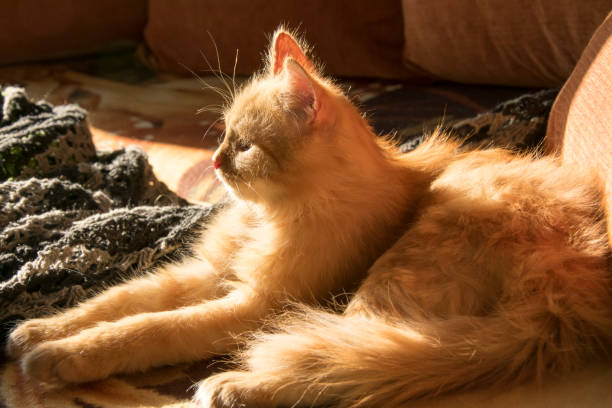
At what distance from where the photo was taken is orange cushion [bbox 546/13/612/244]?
0.93 m

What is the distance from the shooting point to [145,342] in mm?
948

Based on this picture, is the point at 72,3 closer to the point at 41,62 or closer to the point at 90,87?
the point at 41,62

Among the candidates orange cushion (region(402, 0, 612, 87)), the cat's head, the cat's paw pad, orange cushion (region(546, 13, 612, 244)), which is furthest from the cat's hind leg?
orange cushion (region(402, 0, 612, 87))

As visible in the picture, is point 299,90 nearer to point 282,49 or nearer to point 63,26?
point 282,49

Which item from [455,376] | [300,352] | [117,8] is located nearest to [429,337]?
[455,376]

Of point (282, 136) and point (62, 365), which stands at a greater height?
point (282, 136)

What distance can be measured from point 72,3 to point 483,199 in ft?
6.99

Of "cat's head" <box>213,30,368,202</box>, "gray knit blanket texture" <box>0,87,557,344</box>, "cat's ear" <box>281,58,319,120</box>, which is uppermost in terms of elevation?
"cat's ear" <box>281,58,319,120</box>

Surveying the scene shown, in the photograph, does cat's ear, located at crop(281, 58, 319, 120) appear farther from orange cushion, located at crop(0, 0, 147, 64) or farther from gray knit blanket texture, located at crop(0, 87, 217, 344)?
orange cushion, located at crop(0, 0, 147, 64)

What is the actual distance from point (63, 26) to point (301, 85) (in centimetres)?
188

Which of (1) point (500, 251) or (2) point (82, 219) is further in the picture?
(2) point (82, 219)

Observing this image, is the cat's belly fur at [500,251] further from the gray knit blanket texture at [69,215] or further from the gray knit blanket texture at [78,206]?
the gray knit blanket texture at [69,215]

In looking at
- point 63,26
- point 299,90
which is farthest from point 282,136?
point 63,26

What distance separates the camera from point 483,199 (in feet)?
3.21
